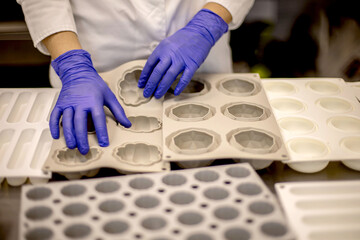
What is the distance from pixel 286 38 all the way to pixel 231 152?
2447 mm

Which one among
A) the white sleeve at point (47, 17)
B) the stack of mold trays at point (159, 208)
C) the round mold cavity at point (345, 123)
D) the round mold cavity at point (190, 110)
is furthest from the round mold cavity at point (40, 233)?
the round mold cavity at point (345, 123)

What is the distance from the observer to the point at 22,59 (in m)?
3.21

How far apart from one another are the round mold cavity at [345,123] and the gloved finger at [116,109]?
31.6 inches

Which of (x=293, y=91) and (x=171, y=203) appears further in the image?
(x=293, y=91)

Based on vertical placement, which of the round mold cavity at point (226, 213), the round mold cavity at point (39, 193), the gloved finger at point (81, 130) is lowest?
the round mold cavity at point (39, 193)

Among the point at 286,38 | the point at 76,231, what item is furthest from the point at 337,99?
the point at 286,38

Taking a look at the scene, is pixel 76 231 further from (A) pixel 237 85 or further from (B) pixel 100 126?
(A) pixel 237 85

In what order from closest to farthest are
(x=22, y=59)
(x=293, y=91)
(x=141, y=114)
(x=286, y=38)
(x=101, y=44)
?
(x=141, y=114) < (x=293, y=91) < (x=101, y=44) < (x=22, y=59) < (x=286, y=38)

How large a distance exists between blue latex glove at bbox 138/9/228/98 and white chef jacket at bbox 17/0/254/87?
16 centimetres

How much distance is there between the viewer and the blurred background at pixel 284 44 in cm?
315

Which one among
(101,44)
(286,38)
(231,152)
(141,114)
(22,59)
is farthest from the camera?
(286,38)

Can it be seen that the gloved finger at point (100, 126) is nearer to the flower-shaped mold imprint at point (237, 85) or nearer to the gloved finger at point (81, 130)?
the gloved finger at point (81, 130)

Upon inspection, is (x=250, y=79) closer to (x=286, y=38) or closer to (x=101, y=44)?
(x=101, y=44)

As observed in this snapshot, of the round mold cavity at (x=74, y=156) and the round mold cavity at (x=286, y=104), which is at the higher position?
the round mold cavity at (x=286, y=104)
